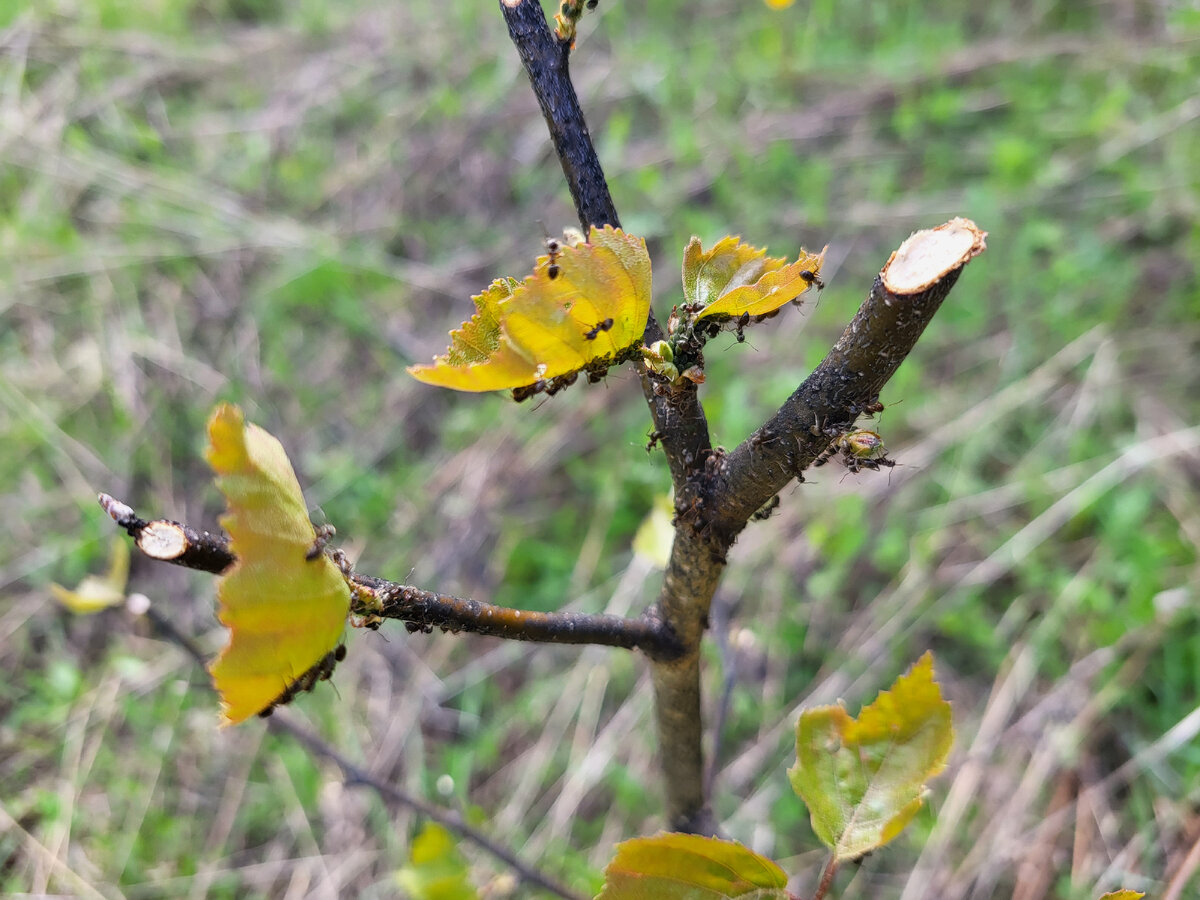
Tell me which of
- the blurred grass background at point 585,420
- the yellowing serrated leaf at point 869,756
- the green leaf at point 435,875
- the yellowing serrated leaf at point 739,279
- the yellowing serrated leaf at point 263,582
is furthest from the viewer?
the blurred grass background at point 585,420

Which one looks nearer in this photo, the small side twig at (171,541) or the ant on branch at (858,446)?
the small side twig at (171,541)

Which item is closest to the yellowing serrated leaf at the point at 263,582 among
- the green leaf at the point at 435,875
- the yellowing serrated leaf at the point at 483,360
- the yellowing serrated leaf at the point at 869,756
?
the yellowing serrated leaf at the point at 483,360

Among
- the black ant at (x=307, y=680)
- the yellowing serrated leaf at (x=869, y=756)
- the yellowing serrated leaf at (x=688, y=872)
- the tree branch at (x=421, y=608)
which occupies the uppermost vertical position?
the tree branch at (x=421, y=608)

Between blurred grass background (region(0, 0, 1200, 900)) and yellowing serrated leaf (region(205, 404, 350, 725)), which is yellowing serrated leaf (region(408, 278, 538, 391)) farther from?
blurred grass background (region(0, 0, 1200, 900))

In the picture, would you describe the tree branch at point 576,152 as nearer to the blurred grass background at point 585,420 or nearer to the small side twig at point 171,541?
the small side twig at point 171,541

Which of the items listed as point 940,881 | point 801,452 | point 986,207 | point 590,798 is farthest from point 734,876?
point 986,207

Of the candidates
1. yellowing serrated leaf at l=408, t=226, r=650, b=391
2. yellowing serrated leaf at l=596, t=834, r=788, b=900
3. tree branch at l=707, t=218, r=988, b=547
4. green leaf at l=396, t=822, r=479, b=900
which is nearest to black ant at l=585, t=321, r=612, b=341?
yellowing serrated leaf at l=408, t=226, r=650, b=391
